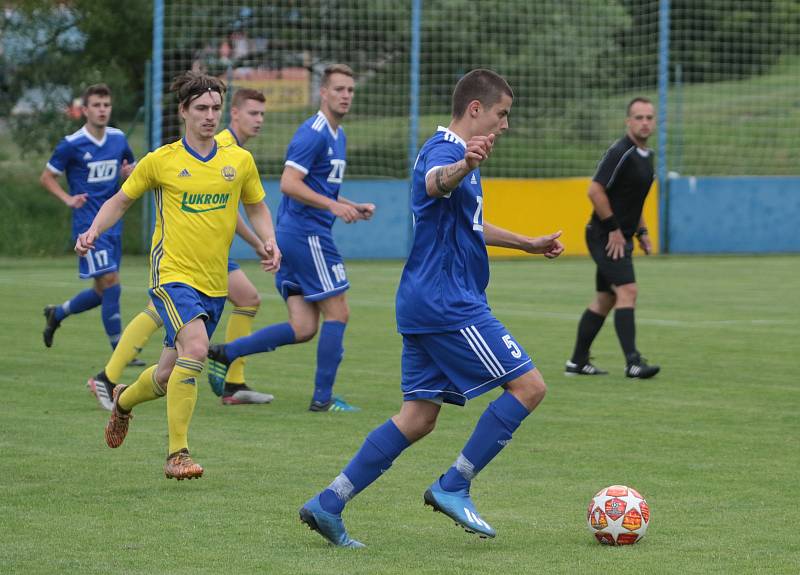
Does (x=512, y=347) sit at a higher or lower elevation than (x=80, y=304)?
higher

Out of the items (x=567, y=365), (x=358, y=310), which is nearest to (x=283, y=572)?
(x=567, y=365)

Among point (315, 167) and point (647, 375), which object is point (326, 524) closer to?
point (315, 167)

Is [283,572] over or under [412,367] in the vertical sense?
under

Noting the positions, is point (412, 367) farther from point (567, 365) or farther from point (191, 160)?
point (567, 365)

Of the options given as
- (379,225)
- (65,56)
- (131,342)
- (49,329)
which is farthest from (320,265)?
(65,56)

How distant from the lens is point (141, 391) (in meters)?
7.14

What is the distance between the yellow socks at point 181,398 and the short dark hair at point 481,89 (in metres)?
2.03

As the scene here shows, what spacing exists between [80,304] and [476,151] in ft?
24.1

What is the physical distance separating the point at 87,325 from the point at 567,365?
531 centimetres

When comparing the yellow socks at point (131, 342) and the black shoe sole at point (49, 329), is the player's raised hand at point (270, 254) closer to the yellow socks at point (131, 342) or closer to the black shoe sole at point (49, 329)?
the yellow socks at point (131, 342)

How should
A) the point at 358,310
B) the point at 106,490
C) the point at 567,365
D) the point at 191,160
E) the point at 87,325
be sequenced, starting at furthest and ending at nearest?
the point at 358,310
the point at 87,325
the point at 567,365
the point at 191,160
the point at 106,490

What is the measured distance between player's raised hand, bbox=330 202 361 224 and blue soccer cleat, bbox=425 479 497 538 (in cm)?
300

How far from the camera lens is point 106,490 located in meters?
6.54

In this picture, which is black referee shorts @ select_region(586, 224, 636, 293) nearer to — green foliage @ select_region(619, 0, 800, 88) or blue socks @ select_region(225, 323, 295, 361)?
blue socks @ select_region(225, 323, 295, 361)
